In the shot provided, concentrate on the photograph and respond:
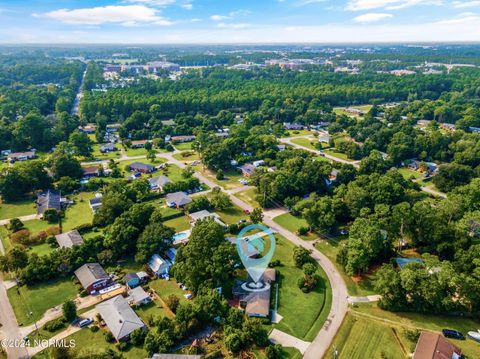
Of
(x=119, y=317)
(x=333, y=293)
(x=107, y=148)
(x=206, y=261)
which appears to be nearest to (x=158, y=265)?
(x=206, y=261)

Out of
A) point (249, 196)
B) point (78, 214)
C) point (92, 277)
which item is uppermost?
point (92, 277)

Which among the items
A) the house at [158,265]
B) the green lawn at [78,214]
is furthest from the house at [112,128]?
the house at [158,265]

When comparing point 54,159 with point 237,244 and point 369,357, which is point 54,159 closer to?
point 237,244

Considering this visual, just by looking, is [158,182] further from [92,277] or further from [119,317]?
[119,317]

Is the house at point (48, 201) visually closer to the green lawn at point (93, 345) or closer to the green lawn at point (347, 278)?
the green lawn at point (93, 345)

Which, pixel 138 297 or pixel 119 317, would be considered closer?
pixel 119 317

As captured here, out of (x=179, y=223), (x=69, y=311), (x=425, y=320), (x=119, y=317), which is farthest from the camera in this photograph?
(x=179, y=223)

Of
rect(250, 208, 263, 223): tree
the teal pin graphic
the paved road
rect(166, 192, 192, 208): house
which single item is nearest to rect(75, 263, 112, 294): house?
the teal pin graphic
